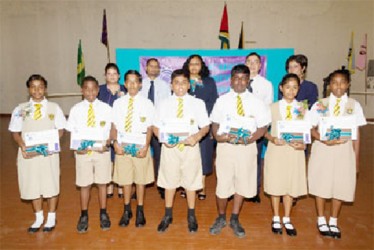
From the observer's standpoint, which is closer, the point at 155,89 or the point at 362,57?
the point at 155,89

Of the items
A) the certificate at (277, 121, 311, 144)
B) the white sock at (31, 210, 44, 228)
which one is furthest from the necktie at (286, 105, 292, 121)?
the white sock at (31, 210, 44, 228)

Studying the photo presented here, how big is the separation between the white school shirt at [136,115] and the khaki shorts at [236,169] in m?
0.77

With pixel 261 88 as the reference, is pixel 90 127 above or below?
below

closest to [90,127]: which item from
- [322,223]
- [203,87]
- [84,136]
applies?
[84,136]

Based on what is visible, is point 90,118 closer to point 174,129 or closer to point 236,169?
point 174,129

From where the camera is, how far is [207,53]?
5562mm

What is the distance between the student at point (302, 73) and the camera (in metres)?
3.61

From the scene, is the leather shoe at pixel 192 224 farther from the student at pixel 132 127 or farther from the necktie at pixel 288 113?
the necktie at pixel 288 113

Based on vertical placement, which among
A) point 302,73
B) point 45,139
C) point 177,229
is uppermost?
point 302,73

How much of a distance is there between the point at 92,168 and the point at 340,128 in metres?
2.44

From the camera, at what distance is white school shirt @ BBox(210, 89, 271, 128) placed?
3.06 metres

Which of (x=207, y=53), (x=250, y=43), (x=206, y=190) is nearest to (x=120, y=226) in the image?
(x=206, y=190)

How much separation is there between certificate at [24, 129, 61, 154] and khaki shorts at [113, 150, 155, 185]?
24.4 inches

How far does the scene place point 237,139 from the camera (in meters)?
2.96
